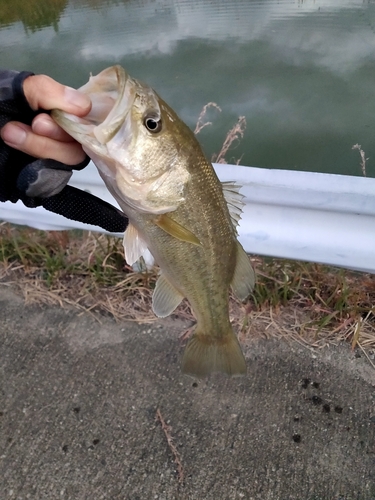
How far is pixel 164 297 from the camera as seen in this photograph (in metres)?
1.96

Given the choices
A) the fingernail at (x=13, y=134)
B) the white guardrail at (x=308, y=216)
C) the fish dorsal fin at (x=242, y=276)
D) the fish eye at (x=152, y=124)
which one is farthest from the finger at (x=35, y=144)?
the white guardrail at (x=308, y=216)

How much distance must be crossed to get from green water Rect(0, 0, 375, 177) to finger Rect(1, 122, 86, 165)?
97.9 inches

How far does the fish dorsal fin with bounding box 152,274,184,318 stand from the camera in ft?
6.38

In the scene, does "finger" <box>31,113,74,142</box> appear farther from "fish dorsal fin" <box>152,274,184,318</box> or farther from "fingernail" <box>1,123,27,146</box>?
"fish dorsal fin" <box>152,274,184,318</box>

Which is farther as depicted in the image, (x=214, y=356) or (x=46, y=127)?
(x=214, y=356)

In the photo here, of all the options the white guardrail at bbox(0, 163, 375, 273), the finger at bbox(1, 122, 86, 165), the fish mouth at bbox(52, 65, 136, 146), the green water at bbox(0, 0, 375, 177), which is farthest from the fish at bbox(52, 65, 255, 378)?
the green water at bbox(0, 0, 375, 177)

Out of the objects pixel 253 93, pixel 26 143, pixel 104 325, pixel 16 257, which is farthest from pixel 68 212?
pixel 253 93

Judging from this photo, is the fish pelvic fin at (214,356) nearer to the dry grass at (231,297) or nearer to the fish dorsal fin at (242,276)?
the fish dorsal fin at (242,276)

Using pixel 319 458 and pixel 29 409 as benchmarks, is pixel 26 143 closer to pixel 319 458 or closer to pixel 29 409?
pixel 29 409

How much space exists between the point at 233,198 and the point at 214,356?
0.71 m

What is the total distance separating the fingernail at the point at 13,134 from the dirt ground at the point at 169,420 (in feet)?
4.57

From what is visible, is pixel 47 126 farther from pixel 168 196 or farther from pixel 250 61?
pixel 250 61

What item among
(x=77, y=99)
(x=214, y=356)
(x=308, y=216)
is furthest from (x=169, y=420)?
(x=77, y=99)

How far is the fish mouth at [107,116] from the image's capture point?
1.45 meters
